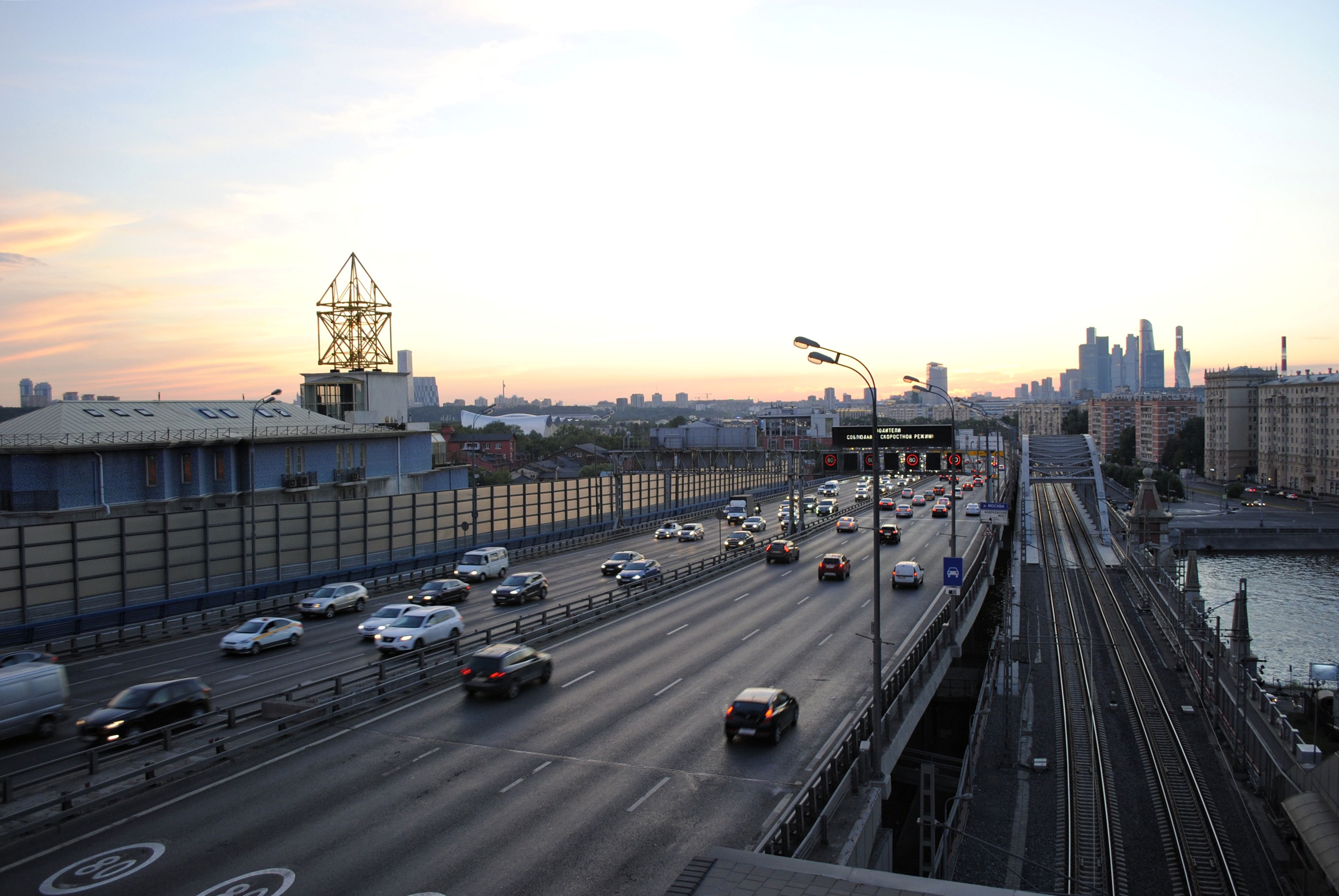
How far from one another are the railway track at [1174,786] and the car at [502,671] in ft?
55.6

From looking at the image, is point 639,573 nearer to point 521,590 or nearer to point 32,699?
point 521,590

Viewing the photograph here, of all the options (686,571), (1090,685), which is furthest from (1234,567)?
(686,571)

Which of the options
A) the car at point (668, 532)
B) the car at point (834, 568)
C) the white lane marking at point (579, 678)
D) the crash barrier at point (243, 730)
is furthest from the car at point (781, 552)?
the white lane marking at point (579, 678)

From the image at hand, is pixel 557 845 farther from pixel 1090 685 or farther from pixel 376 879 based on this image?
pixel 1090 685

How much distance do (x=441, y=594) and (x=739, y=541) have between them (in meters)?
23.6

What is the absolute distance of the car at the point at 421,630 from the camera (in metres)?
27.9

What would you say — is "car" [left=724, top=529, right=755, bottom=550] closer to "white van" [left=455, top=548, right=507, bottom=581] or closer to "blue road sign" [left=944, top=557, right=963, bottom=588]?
"white van" [left=455, top=548, right=507, bottom=581]

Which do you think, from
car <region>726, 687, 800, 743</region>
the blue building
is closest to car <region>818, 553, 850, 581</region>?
car <region>726, 687, 800, 743</region>

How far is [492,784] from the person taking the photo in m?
17.4

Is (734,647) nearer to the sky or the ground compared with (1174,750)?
nearer to the sky

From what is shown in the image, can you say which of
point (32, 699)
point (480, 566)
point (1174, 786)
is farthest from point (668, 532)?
point (32, 699)

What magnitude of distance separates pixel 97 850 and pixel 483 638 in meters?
14.6

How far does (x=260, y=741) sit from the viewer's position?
19.3m

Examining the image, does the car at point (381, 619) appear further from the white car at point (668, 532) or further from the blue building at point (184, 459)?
the white car at point (668, 532)
